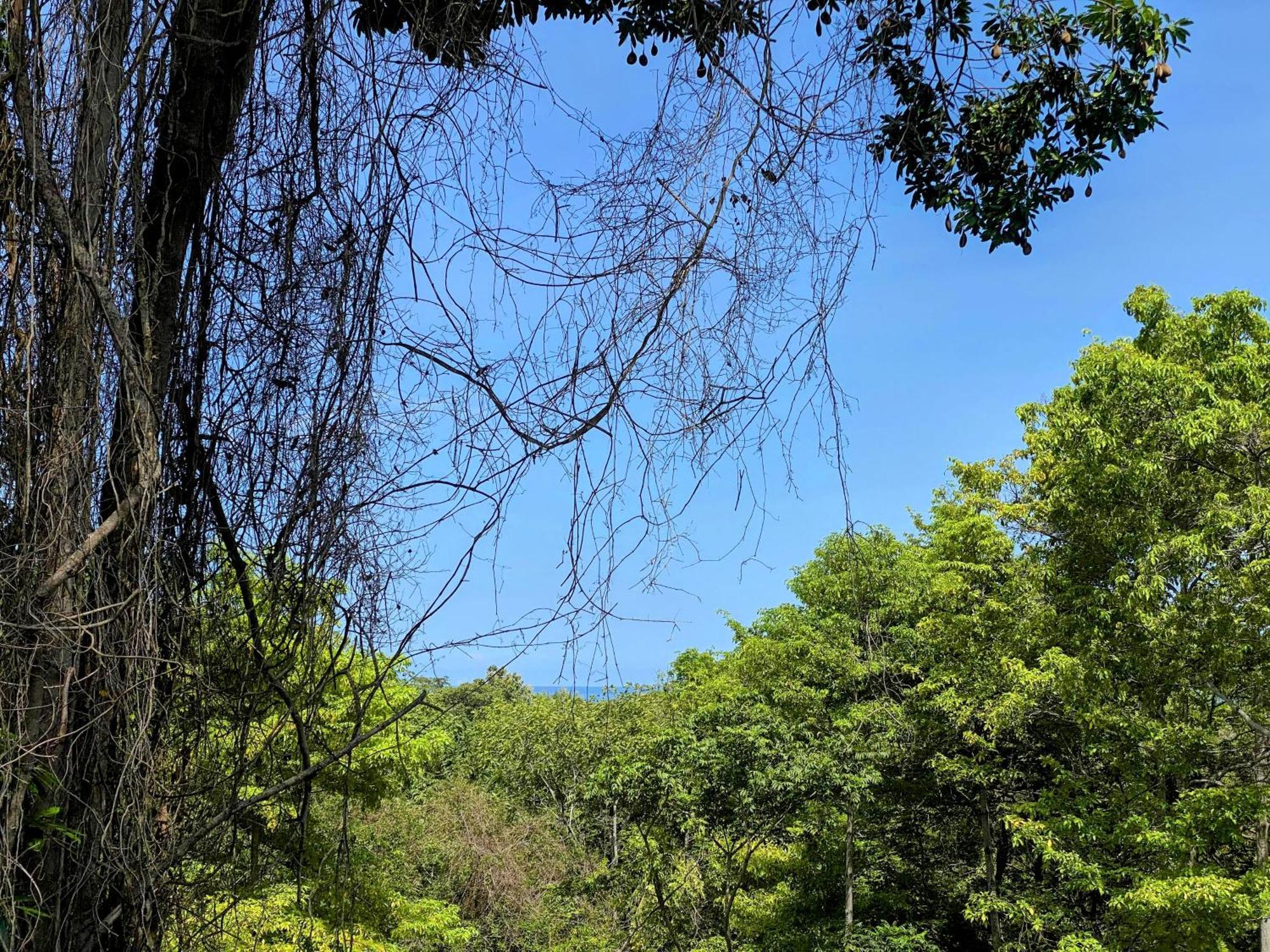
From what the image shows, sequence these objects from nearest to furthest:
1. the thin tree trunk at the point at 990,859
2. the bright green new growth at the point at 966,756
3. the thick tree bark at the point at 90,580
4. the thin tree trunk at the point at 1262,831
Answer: the thick tree bark at the point at 90,580 < the thin tree trunk at the point at 1262,831 < the bright green new growth at the point at 966,756 < the thin tree trunk at the point at 990,859

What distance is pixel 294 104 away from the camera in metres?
1.29

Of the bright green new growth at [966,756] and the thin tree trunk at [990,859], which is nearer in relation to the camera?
the bright green new growth at [966,756]

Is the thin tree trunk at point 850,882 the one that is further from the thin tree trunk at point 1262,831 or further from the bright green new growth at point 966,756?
the thin tree trunk at point 1262,831

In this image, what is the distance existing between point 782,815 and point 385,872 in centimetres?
464

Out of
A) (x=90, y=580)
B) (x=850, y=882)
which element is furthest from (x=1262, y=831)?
(x=90, y=580)

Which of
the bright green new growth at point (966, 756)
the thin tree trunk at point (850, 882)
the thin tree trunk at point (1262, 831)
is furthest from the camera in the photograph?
the thin tree trunk at point (850, 882)

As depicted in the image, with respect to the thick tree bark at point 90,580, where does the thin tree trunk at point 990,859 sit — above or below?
below

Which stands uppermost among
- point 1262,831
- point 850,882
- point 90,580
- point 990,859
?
point 90,580

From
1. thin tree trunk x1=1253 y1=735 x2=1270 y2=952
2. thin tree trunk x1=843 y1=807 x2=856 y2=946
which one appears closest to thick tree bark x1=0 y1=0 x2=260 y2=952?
thin tree trunk x1=1253 y1=735 x2=1270 y2=952

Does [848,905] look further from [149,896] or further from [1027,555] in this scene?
[149,896]

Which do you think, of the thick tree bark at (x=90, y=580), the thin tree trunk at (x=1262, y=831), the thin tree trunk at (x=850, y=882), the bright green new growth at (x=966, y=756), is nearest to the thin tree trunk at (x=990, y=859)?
the bright green new growth at (x=966, y=756)

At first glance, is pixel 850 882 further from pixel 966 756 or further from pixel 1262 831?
A: pixel 1262 831

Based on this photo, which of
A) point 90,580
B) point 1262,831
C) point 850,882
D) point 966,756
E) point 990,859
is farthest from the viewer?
point 850,882

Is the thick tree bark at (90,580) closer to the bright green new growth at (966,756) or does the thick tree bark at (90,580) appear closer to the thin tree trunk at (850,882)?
the bright green new growth at (966,756)
